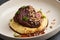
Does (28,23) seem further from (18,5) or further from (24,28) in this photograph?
(18,5)

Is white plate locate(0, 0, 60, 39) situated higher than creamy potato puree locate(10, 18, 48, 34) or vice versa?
white plate locate(0, 0, 60, 39)

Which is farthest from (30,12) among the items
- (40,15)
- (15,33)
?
(15,33)

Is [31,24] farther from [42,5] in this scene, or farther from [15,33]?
[42,5]

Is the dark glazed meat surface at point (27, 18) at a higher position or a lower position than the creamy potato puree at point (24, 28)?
higher

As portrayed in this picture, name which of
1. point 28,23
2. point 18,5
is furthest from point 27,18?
point 18,5

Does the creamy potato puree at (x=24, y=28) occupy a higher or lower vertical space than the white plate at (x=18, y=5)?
lower
